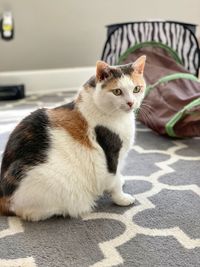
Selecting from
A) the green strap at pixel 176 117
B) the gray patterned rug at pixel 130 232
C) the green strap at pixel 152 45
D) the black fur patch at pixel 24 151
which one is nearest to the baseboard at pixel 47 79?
the green strap at pixel 152 45

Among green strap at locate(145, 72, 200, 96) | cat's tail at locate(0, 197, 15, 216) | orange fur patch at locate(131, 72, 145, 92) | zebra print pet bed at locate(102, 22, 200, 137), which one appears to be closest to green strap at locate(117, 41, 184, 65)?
zebra print pet bed at locate(102, 22, 200, 137)

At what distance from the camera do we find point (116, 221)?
1.09 m

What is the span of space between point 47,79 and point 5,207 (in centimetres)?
166

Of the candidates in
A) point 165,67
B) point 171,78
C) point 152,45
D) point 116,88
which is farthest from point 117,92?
point 152,45

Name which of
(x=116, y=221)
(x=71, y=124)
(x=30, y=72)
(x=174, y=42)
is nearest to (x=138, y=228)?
(x=116, y=221)

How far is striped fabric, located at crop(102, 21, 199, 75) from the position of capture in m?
2.23

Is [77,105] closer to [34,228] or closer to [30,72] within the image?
[34,228]

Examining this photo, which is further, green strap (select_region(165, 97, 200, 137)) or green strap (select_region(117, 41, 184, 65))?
green strap (select_region(117, 41, 184, 65))

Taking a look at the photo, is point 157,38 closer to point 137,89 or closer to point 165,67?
point 165,67

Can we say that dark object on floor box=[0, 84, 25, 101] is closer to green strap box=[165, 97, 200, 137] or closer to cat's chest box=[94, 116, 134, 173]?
green strap box=[165, 97, 200, 137]

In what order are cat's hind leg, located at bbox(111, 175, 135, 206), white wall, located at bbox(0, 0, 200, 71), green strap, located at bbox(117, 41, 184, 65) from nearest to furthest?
cat's hind leg, located at bbox(111, 175, 135, 206) < green strap, located at bbox(117, 41, 184, 65) < white wall, located at bbox(0, 0, 200, 71)

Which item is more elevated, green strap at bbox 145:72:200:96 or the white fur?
green strap at bbox 145:72:200:96

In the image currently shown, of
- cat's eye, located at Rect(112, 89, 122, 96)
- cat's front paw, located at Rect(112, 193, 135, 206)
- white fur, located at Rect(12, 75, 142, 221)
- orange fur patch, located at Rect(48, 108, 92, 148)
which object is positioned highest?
cat's eye, located at Rect(112, 89, 122, 96)

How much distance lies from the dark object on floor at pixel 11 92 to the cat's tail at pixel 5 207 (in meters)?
1.41
